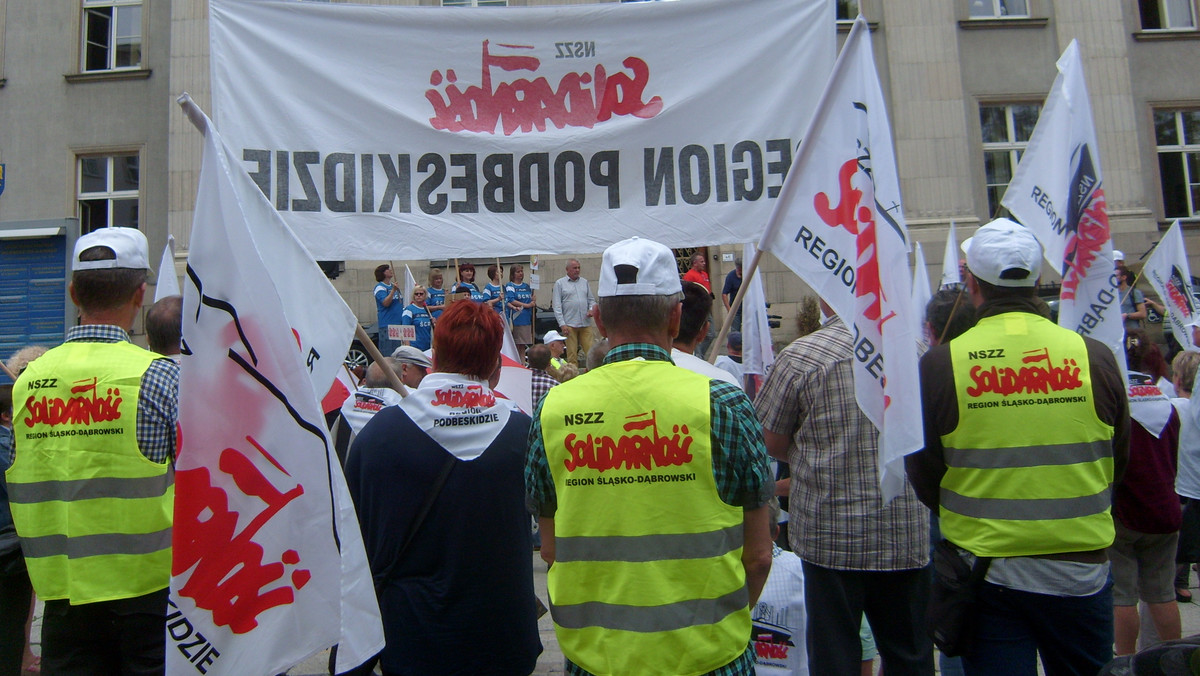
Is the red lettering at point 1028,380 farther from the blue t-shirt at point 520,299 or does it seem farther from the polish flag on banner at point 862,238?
the blue t-shirt at point 520,299

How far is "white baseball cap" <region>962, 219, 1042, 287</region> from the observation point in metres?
3.05

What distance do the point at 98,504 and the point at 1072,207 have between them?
169 inches

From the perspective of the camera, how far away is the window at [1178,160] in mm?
18156

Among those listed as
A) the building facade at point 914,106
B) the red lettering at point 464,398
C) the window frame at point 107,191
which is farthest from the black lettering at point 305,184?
the window frame at point 107,191

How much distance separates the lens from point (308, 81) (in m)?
3.83

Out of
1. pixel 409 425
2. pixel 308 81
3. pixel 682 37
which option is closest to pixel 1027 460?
pixel 409 425

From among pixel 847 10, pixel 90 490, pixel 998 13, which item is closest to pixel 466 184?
pixel 90 490

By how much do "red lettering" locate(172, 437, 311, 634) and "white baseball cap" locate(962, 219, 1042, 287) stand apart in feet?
7.61

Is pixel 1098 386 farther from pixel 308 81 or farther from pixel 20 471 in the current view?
pixel 20 471

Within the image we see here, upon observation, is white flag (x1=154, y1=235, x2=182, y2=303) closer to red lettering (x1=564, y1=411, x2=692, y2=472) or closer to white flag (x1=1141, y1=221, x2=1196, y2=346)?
red lettering (x1=564, y1=411, x2=692, y2=472)

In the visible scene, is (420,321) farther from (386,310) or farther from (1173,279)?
(1173,279)

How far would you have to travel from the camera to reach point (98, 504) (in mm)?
2842

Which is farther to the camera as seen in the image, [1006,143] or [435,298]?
[1006,143]

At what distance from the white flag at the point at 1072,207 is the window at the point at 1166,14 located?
675 inches
